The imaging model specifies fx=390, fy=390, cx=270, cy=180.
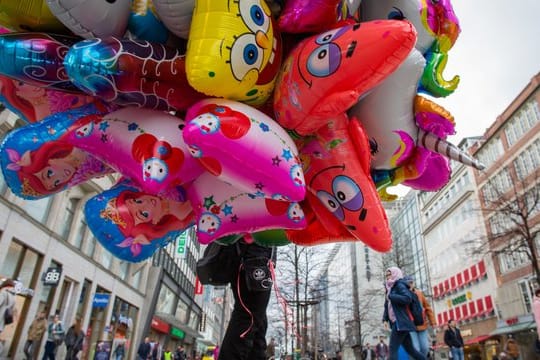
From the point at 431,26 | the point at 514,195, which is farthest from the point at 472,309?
the point at 431,26

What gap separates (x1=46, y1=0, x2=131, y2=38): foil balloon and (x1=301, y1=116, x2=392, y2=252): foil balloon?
124cm

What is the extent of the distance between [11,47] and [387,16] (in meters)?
2.14

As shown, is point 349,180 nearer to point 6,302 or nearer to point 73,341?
point 6,302

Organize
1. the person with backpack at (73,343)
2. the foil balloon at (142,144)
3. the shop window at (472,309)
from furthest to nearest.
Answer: the shop window at (472,309) < the person with backpack at (73,343) < the foil balloon at (142,144)

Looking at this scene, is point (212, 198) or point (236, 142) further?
point (212, 198)

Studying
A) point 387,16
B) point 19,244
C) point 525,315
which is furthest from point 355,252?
point 387,16

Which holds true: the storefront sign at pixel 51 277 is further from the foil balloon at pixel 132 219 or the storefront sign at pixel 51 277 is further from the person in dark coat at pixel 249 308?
the person in dark coat at pixel 249 308

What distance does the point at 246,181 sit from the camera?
1.93m

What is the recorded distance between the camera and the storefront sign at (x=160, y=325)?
2525cm

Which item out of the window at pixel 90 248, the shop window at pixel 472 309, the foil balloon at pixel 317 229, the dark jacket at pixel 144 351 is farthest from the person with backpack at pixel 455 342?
the shop window at pixel 472 309

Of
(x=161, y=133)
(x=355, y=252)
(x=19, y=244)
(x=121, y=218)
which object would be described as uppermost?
(x=355, y=252)

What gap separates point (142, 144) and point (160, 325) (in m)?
27.2

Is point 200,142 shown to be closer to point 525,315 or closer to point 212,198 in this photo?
point 212,198

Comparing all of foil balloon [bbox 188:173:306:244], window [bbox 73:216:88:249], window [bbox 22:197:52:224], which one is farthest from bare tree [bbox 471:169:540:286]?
window [bbox 22:197:52:224]
